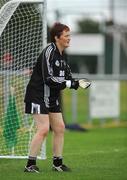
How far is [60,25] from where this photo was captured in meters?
10.5

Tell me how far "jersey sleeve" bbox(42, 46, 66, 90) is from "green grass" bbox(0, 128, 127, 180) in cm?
120

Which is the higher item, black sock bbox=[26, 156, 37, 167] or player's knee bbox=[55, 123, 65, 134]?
player's knee bbox=[55, 123, 65, 134]

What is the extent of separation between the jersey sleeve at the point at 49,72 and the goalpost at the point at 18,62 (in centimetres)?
191

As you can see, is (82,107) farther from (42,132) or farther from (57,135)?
(42,132)

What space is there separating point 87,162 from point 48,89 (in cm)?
178

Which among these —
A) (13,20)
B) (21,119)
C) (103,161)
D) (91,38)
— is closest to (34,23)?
(13,20)

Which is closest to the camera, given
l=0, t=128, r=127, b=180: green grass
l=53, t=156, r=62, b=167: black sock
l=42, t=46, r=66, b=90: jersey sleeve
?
l=0, t=128, r=127, b=180: green grass

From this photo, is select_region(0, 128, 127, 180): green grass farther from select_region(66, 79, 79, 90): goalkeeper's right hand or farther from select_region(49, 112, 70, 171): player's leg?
select_region(66, 79, 79, 90): goalkeeper's right hand

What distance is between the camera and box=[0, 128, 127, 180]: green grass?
1006 cm

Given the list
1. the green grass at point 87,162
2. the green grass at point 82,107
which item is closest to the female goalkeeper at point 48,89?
the green grass at point 87,162

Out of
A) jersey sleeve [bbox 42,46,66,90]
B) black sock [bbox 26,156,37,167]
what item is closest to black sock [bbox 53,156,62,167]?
black sock [bbox 26,156,37,167]

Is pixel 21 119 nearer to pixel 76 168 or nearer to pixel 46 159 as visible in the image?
pixel 46 159

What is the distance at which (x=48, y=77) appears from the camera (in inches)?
402

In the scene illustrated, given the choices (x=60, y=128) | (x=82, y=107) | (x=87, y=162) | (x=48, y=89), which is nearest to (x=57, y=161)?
(x=60, y=128)
